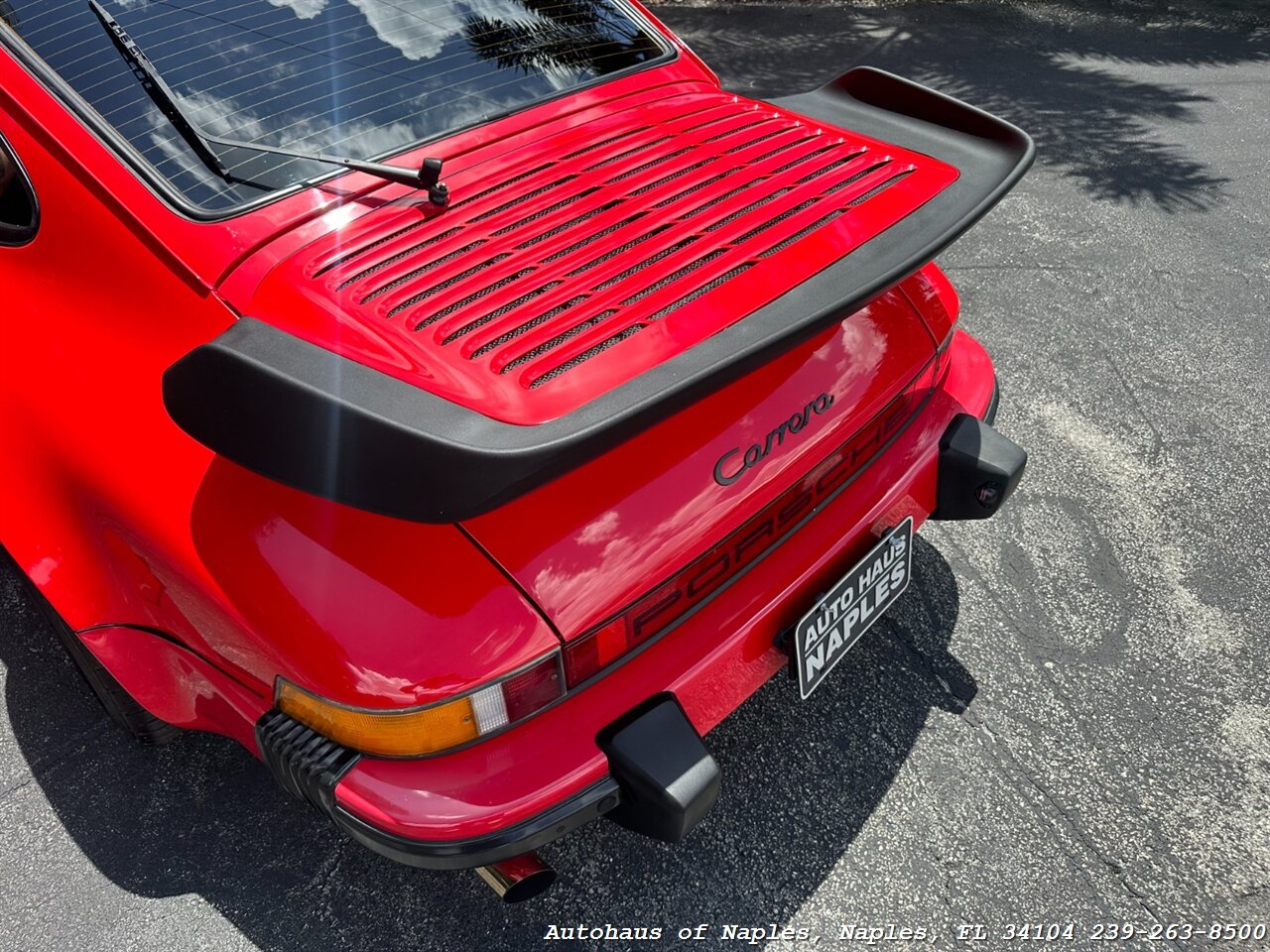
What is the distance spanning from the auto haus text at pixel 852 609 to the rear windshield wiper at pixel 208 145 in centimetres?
112

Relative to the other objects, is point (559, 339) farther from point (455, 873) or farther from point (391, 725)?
point (455, 873)

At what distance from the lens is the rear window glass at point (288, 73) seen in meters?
1.82

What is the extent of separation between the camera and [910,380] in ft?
6.51

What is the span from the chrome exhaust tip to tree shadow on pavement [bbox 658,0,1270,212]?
433 cm

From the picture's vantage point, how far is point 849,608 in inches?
76.9

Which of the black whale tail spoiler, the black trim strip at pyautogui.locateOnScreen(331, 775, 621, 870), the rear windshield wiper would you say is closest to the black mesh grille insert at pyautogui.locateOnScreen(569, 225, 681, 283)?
the black whale tail spoiler

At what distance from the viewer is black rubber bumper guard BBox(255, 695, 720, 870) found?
1.52m

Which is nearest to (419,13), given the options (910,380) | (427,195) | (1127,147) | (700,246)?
(427,195)

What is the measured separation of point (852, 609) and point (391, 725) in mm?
980

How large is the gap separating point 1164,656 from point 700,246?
170cm

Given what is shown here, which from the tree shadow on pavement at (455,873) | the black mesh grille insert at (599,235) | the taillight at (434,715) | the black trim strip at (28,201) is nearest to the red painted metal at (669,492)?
the taillight at (434,715)

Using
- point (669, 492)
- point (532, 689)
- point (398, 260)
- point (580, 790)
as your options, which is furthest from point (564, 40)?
point (580, 790)

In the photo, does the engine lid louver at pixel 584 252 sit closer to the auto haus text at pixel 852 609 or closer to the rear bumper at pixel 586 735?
the rear bumper at pixel 586 735

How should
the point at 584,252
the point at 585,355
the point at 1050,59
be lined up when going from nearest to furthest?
the point at 585,355 < the point at 584,252 < the point at 1050,59
